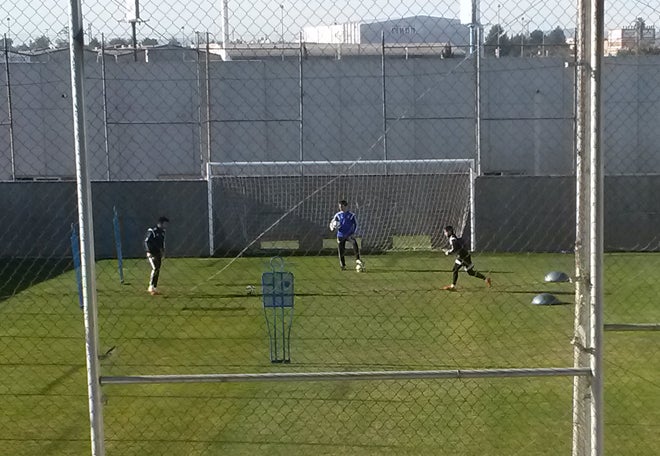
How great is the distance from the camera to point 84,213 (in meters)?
5.15

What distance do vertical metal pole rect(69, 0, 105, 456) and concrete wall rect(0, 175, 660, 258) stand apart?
56.3ft

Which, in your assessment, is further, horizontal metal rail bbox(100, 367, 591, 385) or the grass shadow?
the grass shadow

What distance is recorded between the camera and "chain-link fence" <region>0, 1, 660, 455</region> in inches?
349

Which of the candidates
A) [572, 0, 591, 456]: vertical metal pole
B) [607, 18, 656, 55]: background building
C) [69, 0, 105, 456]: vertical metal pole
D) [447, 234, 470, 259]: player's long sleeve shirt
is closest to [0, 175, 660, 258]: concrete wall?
[447, 234, 470, 259]: player's long sleeve shirt

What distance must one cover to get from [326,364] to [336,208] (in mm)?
14391

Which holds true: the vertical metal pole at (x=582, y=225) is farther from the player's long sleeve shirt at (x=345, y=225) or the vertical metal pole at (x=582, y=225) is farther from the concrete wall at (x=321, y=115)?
the concrete wall at (x=321, y=115)

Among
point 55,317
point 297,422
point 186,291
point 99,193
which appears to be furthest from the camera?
point 99,193

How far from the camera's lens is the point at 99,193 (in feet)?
Answer: 76.6

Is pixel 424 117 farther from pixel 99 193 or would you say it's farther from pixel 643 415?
pixel 643 415

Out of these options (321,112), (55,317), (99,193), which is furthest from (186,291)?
(321,112)

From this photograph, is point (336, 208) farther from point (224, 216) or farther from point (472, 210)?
point (472, 210)

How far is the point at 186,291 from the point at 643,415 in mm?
10844

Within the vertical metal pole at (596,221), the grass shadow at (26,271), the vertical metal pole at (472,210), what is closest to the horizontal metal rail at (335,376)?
the vertical metal pole at (596,221)

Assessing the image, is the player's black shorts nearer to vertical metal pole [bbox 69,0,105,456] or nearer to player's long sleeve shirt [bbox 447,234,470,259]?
player's long sleeve shirt [bbox 447,234,470,259]
